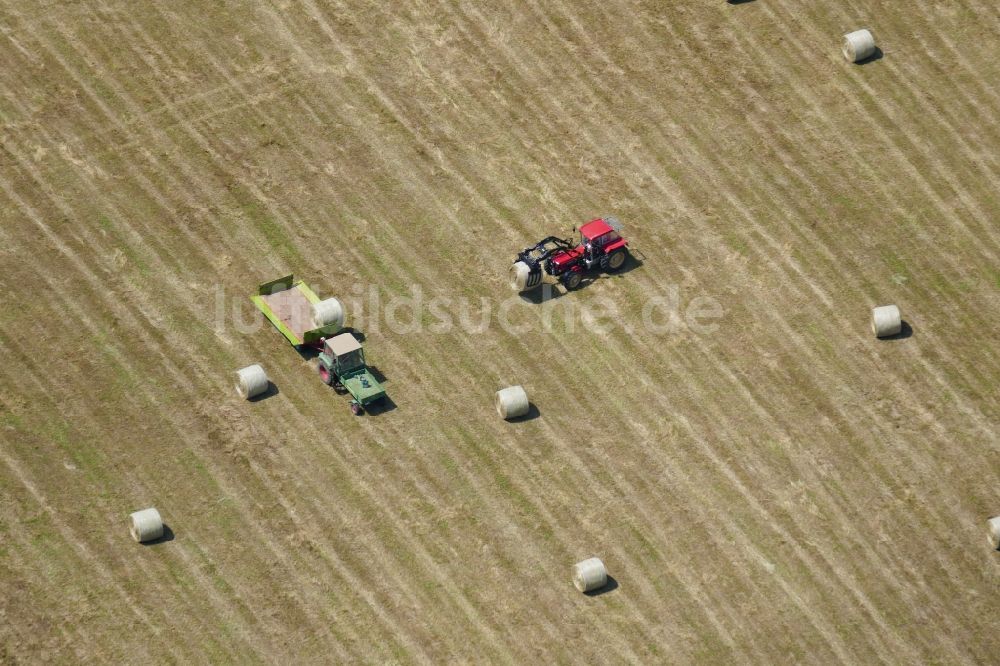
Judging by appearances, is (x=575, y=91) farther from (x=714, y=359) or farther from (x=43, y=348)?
(x=43, y=348)

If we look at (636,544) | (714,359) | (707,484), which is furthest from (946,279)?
(636,544)

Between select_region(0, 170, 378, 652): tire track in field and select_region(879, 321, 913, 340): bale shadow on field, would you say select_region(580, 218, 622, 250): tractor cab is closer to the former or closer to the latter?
select_region(879, 321, 913, 340): bale shadow on field

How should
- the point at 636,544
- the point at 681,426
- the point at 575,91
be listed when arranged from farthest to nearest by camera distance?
the point at 575,91, the point at 681,426, the point at 636,544

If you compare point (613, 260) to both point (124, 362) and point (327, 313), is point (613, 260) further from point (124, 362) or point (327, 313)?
point (124, 362)

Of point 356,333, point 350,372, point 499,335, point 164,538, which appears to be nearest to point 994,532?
point 499,335

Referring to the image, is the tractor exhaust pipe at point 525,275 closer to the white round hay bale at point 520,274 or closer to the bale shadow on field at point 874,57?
the white round hay bale at point 520,274

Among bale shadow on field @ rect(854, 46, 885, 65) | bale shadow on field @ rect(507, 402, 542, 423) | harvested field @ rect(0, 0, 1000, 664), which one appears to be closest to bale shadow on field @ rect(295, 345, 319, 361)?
harvested field @ rect(0, 0, 1000, 664)
